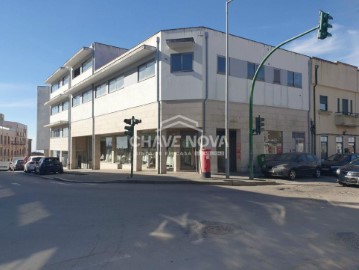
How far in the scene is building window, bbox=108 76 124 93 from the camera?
27844mm

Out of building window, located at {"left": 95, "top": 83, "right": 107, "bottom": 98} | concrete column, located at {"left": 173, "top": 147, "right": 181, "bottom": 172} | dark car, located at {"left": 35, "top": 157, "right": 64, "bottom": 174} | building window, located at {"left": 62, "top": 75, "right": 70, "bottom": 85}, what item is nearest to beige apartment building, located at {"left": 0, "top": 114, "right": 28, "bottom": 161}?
building window, located at {"left": 62, "top": 75, "right": 70, "bottom": 85}

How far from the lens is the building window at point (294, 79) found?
2706 cm

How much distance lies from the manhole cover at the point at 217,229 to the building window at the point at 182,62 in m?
15.4

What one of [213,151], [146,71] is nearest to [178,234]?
[213,151]

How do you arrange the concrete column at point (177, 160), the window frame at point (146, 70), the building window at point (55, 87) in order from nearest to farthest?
the window frame at point (146, 70) → the concrete column at point (177, 160) → the building window at point (55, 87)

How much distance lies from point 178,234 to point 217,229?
0.93 m

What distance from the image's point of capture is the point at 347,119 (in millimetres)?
30703

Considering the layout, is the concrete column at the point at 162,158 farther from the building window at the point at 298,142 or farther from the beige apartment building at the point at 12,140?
the beige apartment building at the point at 12,140

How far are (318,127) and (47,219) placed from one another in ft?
81.7

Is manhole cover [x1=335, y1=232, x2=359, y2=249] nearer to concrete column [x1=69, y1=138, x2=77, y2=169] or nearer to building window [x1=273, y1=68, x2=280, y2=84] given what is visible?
building window [x1=273, y1=68, x2=280, y2=84]

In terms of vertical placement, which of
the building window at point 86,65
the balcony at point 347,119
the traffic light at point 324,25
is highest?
the building window at point 86,65

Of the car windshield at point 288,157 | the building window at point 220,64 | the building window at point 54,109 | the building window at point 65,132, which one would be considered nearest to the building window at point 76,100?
the building window at point 65,132

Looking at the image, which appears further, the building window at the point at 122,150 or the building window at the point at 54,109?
the building window at the point at 54,109

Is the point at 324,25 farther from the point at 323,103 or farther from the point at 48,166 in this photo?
the point at 48,166
